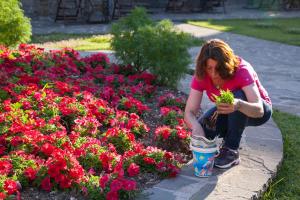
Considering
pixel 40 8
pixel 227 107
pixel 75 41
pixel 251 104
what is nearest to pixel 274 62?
pixel 75 41

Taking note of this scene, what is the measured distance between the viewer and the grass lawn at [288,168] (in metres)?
3.84

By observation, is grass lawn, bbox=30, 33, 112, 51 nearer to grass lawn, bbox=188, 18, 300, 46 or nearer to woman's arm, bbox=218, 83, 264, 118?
grass lawn, bbox=188, 18, 300, 46

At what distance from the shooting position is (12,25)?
7414 mm

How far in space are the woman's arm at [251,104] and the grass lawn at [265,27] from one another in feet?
28.6

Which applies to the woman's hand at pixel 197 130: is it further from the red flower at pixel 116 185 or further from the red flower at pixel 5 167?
the red flower at pixel 5 167

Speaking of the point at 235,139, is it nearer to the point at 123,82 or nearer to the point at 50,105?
the point at 50,105

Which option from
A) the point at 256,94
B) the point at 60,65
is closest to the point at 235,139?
the point at 256,94

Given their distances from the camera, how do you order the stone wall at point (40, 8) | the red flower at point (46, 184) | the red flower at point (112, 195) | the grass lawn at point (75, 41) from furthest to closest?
1. the stone wall at point (40, 8)
2. the grass lawn at point (75, 41)
3. the red flower at point (46, 184)
4. the red flower at point (112, 195)

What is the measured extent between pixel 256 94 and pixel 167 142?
3.00ft

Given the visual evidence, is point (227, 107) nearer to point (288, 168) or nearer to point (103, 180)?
point (103, 180)

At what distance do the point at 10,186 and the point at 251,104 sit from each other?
5.52ft

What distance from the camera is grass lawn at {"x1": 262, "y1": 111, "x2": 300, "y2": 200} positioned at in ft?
12.6

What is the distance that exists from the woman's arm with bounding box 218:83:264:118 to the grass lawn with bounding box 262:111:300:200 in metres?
0.59

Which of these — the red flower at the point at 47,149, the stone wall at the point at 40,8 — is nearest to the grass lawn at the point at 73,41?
the stone wall at the point at 40,8
